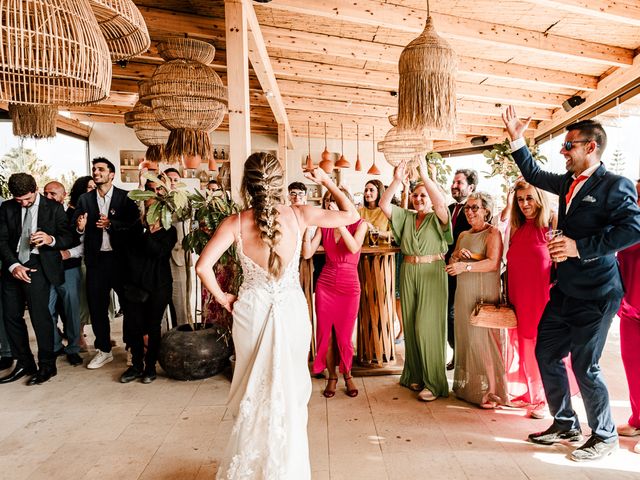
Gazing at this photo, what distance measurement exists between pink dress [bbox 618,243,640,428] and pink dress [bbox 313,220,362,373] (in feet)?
6.09

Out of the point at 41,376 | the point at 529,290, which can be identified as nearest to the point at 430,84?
the point at 529,290

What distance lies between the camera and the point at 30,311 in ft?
12.6

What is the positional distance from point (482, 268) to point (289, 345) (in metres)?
1.72

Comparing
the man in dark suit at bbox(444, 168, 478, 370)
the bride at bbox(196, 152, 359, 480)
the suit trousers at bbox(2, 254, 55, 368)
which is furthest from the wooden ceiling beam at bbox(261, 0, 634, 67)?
the suit trousers at bbox(2, 254, 55, 368)

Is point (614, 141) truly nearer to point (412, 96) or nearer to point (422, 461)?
point (412, 96)

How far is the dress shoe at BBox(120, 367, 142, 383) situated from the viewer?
3797 mm

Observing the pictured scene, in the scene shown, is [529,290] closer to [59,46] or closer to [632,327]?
[632,327]

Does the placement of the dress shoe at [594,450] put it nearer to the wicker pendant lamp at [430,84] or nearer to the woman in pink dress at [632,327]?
the woman in pink dress at [632,327]

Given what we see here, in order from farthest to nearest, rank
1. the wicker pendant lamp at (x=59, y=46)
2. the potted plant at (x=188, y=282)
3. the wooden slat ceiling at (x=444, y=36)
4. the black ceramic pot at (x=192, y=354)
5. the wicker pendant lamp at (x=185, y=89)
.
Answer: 1. the wooden slat ceiling at (x=444, y=36)
2. the black ceramic pot at (x=192, y=354)
3. the wicker pendant lamp at (x=185, y=89)
4. the potted plant at (x=188, y=282)
5. the wicker pendant lamp at (x=59, y=46)

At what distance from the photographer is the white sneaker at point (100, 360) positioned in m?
4.14

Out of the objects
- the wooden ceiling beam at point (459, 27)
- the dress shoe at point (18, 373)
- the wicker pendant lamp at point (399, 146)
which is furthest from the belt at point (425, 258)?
the dress shoe at point (18, 373)

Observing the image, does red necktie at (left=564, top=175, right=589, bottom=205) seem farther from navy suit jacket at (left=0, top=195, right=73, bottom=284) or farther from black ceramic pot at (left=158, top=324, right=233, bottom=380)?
navy suit jacket at (left=0, top=195, right=73, bottom=284)

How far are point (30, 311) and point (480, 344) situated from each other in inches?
155

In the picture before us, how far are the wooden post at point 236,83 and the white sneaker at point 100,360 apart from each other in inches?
89.6
